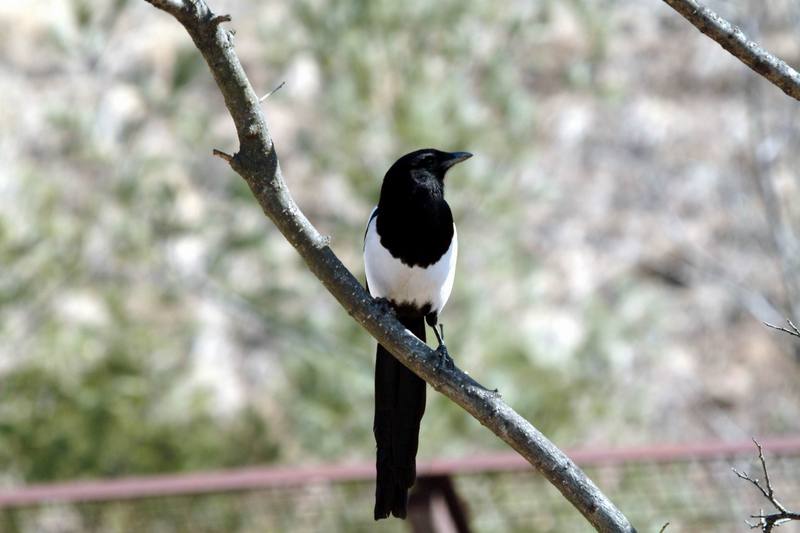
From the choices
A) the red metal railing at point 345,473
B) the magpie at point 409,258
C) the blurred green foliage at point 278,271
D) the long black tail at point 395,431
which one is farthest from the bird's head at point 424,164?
the blurred green foliage at point 278,271

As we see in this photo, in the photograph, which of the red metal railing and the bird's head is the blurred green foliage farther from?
the bird's head

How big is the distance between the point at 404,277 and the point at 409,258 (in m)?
0.08

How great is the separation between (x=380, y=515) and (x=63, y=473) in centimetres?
413

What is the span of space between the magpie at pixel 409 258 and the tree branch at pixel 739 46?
51.9 inches

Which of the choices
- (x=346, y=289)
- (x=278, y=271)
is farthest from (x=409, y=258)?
(x=278, y=271)

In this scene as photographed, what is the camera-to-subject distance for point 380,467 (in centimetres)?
293

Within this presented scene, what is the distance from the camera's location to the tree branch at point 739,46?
210 cm

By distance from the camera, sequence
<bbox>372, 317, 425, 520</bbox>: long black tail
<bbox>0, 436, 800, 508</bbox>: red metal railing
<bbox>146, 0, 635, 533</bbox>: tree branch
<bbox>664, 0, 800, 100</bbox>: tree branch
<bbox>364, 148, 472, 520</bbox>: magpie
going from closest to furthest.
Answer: <bbox>664, 0, 800, 100</bbox>: tree branch, <bbox>146, 0, 635, 533</bbox>: tree branch, <bbox>372, 317, 425, 520</bbox>: long black tail, <bbox>364, 148, 472, 520</bbox>: magpie, <bbox>0, 436, 800, 508</bbox>: red metal railing

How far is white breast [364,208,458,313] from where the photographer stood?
3428 mm

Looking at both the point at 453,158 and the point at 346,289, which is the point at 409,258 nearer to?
the point at 453,158

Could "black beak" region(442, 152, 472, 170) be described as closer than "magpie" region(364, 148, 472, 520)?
No

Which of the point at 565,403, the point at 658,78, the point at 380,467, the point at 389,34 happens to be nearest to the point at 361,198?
the point at 389,34

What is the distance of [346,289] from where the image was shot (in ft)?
8.04

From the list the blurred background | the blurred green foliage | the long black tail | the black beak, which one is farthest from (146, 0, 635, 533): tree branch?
the blurred green foliage
